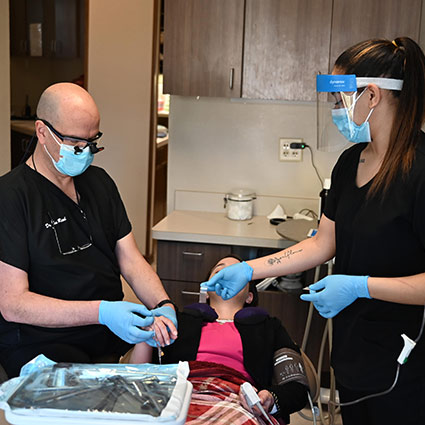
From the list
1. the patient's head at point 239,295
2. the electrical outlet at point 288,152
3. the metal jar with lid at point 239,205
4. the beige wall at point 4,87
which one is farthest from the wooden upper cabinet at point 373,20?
the beige wall at point 4,87

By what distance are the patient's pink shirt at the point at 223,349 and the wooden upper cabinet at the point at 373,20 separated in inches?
59.8

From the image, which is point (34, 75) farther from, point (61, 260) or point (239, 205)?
point (61, 260)

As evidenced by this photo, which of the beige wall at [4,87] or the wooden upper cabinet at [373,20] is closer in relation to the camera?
the wooden upper cabinet at [373,20]

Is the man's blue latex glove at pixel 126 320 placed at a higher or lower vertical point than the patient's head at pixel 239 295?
higher

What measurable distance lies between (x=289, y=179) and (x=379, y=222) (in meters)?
1.78

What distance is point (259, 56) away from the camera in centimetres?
299

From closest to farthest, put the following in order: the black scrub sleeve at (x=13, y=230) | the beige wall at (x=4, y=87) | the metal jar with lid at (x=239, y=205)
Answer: the black scrub sleeve at (x=13, y=230) < the metal jar with lid at (x=239, y=205) < the beige wall at (x=4, y=87)

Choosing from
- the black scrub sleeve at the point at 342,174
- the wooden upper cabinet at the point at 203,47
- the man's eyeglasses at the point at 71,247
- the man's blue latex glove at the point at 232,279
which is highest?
the wooden upper cabinet at the point at 203,47

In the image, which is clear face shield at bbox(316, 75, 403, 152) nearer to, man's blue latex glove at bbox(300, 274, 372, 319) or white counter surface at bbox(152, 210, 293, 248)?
man's blue latex glove at bbox(300, 274, 372, 319)

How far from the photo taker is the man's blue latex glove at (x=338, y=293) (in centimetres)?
163

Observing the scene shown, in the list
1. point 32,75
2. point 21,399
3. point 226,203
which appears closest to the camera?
point 21,399

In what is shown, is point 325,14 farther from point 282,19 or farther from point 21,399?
point 21,399

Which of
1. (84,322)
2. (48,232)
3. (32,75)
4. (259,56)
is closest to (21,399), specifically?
(84,322)

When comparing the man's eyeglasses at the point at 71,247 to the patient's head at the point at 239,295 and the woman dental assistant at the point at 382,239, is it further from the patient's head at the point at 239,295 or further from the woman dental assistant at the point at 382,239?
the woman dental assistant at the point at 382,239
